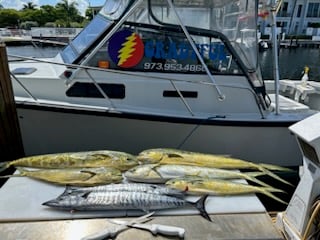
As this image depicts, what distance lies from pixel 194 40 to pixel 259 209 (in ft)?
7.39

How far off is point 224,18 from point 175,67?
0.93m

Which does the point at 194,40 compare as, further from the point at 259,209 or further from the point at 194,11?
the point at 259,209

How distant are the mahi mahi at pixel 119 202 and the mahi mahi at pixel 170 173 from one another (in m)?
0.26

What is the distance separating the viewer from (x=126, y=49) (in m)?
3.79

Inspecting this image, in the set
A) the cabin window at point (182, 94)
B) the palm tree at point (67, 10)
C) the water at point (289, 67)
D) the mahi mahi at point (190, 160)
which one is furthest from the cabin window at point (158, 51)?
the palm tree at point (67, 10)

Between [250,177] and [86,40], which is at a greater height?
[86,40]

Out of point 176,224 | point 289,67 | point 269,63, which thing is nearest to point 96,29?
point 176,224

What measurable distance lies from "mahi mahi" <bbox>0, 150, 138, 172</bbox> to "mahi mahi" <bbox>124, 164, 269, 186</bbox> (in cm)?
17

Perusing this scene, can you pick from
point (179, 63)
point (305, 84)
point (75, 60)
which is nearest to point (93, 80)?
point (75, 60)

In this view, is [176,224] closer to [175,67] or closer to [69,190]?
[69,190]

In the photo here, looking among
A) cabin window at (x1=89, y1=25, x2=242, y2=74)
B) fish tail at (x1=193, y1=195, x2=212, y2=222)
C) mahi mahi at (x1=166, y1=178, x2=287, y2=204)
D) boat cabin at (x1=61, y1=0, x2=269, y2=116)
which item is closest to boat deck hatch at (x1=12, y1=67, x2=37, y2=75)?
boat cabin at (x1=61, y1=0, x2=269, y2=116)

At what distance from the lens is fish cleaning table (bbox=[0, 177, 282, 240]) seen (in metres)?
2.15

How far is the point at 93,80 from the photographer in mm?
3570

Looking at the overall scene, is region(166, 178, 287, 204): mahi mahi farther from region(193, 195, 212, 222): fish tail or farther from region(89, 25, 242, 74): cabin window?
region(89, 25, 242, 74): cabin window
